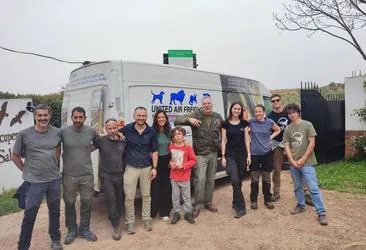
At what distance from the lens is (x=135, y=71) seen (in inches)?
226

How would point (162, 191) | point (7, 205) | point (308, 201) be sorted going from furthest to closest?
point (7, 205) → point (308, 201) → point (162, 191)

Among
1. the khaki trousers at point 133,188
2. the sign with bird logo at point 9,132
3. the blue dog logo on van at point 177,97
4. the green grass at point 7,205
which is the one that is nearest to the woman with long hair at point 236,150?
the blue dog logo on van at point 177,97

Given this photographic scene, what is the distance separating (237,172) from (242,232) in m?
1.01

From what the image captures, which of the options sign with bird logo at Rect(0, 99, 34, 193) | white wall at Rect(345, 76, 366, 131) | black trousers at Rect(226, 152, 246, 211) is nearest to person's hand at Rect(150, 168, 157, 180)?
black trousers at Rect(226, 152, 246, 211)

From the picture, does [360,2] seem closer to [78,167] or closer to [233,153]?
[233,153]

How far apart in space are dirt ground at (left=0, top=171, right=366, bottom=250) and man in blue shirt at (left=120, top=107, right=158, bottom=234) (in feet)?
0.96

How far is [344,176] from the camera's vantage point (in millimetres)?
8531

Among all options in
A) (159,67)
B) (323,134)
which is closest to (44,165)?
→ (159,67)

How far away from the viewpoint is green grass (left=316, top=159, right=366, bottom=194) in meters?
7.53

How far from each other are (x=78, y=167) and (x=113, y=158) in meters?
0.48

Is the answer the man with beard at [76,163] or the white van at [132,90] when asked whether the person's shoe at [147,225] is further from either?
the white van at [132,90]

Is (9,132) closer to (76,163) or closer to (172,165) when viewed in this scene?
(76,163)

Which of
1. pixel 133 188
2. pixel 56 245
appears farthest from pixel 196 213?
pixel 56 245

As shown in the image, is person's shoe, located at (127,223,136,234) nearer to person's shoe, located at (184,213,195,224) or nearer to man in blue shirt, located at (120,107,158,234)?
man in blue shirt, located at (120,107,158,234)
